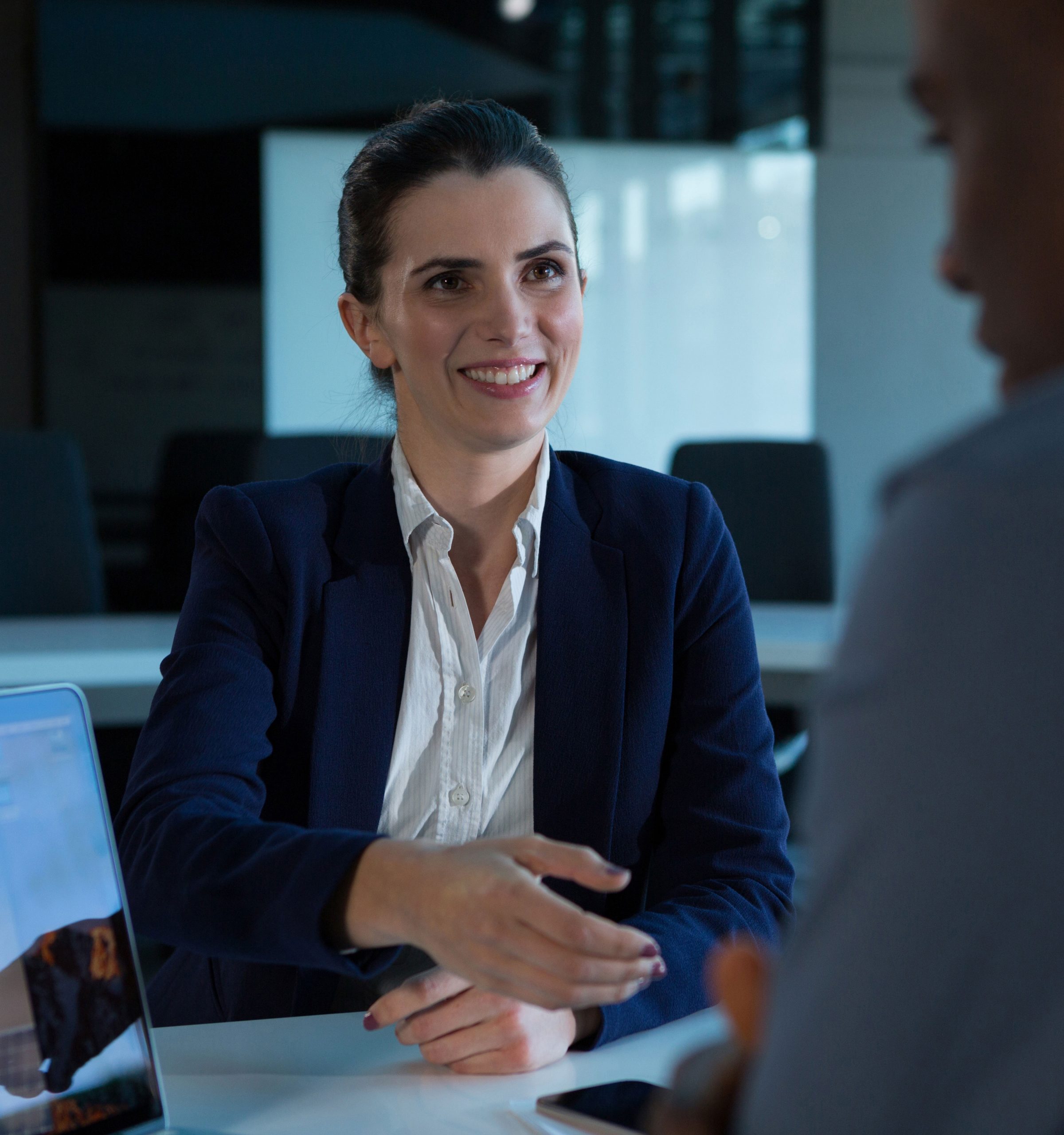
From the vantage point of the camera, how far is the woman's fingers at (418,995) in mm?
932

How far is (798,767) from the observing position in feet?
10.1

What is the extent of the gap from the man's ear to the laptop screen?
736mm

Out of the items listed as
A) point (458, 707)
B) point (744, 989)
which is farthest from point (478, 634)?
point (744, 989)

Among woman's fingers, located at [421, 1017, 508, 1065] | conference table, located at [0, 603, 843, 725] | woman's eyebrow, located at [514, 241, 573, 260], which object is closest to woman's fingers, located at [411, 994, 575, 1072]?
woman's fingers, located at [421, 1017, 508, 1065]

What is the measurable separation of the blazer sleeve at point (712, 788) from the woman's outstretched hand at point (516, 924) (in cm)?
28

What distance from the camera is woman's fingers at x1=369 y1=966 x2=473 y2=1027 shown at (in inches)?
36.7

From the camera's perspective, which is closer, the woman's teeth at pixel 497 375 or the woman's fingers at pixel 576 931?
the woman's fingers at pixel 576 931

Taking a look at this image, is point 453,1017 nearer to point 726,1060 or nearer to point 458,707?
point 458,707

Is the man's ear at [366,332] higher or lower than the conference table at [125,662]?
higher

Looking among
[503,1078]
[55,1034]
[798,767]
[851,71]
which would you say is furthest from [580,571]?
[851,71]

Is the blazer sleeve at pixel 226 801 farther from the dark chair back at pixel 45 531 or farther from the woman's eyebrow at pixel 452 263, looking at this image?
the dark chair back at pixel 45 531

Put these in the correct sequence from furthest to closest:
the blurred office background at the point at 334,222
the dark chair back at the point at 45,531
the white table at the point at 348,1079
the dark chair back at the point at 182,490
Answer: the blurred office background at the point at 334,222, the dark chair back at the point at 182,490, the dark chair back at the point at 45,531, the white table at the point at 348,1079

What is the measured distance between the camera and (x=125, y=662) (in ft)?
7.83

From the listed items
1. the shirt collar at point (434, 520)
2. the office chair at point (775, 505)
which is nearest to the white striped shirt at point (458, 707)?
the shirt collar at point (434, 520)
